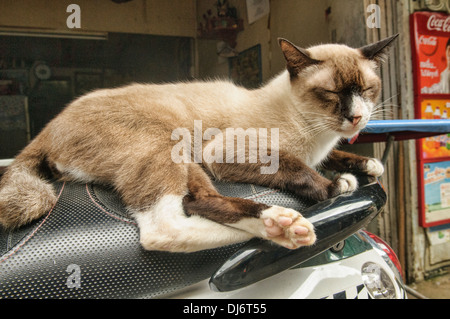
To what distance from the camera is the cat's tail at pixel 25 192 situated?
675mm

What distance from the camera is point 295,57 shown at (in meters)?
1.08

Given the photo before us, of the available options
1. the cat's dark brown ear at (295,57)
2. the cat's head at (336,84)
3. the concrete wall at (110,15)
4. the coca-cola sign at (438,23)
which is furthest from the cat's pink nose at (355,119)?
the coca-cola sign at (438,23)

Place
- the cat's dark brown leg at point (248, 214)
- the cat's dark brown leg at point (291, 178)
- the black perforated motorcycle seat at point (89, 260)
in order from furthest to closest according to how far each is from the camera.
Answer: the cat's dark brown leg at point (291, 178) < the cat's dark brown leg at point (248, 214) < the black perforated motorcycle seat at point (89, 260)

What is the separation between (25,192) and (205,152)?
20.8 inches

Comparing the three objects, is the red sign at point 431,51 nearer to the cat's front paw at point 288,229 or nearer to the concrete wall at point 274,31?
the concrete wall at point 274,31

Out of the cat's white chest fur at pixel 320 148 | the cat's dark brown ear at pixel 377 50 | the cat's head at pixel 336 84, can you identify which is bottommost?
the cat's white chest fur at pixel 320 148

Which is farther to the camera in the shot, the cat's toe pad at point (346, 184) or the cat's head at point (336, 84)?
the cat's head at point (336, 84)

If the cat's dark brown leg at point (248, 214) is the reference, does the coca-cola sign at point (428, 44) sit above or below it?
above

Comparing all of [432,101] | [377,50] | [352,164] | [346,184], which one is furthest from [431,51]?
[346,184]

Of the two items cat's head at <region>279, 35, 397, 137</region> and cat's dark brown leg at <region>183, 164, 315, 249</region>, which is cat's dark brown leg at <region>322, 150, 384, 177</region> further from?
cat's dark brown leg at <region>183, 164, 315, 249</region>

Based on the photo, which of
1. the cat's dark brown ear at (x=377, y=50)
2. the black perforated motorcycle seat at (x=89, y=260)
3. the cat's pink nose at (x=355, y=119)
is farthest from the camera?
the cat's dark brown ear at (x=377, y=50)

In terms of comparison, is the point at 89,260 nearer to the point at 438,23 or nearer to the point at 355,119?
the point at 355,119

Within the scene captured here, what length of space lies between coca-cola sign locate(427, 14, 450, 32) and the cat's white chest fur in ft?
5.45
